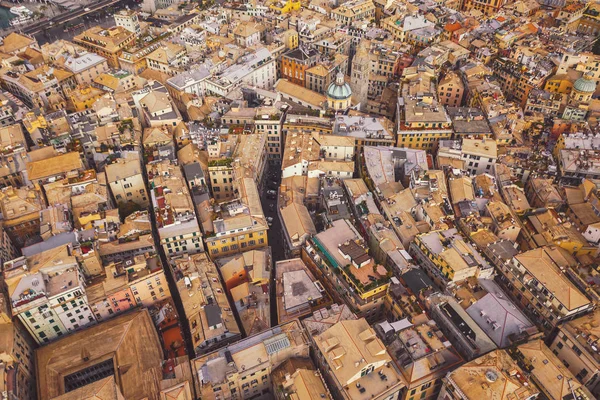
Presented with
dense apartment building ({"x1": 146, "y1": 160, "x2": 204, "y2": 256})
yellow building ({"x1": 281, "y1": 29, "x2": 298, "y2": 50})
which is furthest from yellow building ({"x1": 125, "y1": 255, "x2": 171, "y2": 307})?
yellow building ({"x1": 281, "y1": 29, "x2": 298, "y2": 50})

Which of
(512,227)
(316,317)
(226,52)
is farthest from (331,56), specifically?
(316,317)

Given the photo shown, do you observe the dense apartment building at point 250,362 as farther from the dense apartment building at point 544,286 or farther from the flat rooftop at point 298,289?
the dense apartment building at point 544,286

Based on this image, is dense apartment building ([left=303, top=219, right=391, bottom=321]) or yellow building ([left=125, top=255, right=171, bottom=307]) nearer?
dense apartment building ([left=303, top=219, right=391, bottom=321])

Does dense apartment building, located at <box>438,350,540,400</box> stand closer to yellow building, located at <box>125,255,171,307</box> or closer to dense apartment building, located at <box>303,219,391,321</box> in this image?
dense apartment building, located at <box>303,219,391,321</box>

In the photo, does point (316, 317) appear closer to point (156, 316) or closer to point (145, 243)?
point (156, 316)

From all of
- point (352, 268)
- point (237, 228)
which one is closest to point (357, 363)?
point (352, 268)

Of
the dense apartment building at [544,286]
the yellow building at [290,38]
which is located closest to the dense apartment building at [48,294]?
the dense apartment building at [544,286]
